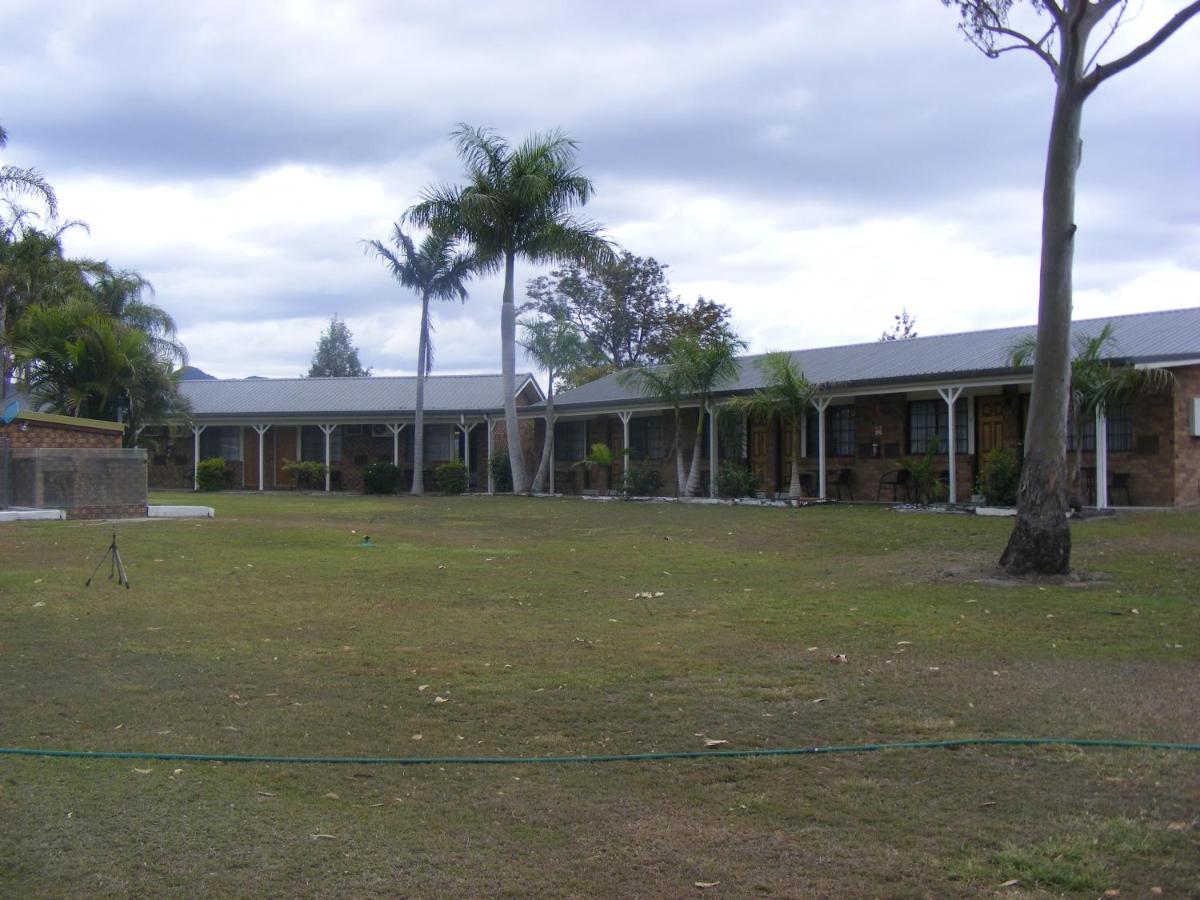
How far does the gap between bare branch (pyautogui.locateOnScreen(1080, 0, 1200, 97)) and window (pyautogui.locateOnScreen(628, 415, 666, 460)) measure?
1869cm

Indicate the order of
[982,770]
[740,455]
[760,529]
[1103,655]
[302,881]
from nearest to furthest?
[302,881]
[982,770]
[1103,655]
[760,529]
[740,455]

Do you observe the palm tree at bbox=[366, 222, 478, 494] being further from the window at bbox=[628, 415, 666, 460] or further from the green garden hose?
the green garden hose

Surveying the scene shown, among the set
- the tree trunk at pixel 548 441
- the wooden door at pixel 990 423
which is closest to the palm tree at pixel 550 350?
the tree trunk at pixel 548 441

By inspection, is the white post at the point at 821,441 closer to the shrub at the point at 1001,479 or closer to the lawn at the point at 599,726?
the shrub at the point at 1001,479

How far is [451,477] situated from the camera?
32.4 m

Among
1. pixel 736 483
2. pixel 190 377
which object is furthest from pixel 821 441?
pixel 190 377

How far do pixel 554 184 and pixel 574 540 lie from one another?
46.5 ft

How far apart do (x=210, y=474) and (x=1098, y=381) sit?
86.5 feet

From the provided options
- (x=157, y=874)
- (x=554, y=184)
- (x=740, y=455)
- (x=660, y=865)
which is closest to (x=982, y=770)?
(x=660, y=865)

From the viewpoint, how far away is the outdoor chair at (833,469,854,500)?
2442 centimetres

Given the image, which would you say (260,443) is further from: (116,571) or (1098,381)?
(1098,381)

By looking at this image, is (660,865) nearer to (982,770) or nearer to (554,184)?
(982,770)

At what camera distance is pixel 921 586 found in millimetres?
11211

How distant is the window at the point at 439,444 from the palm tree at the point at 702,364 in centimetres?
1239
